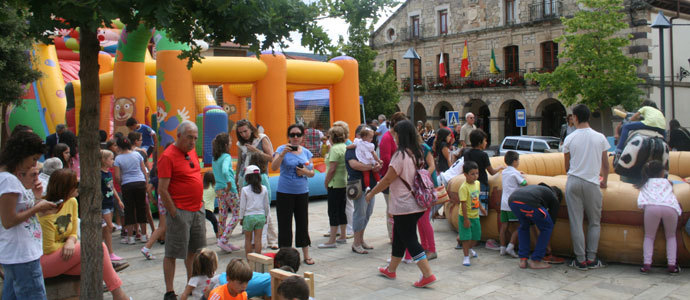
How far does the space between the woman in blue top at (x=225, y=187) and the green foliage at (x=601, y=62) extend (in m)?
21.3

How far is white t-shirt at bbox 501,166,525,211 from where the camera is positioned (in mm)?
6926

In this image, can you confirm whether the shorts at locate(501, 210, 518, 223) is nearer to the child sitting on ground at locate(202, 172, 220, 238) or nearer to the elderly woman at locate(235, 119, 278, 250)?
the elderly woman at locate(235, 119, 278, 250)

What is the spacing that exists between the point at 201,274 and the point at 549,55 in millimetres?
30753

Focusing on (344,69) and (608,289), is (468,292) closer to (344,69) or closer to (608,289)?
(608,289)

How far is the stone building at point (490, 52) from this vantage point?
3086 cm

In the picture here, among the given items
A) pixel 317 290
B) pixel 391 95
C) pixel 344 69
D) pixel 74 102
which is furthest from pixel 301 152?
pixel 391 95

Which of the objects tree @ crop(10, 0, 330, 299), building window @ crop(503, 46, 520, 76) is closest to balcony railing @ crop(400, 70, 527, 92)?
building window @ crop(503, 46, 520, 76)

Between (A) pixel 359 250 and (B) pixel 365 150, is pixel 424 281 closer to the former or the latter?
(A) pixel 359 250

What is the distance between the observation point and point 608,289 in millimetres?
5602

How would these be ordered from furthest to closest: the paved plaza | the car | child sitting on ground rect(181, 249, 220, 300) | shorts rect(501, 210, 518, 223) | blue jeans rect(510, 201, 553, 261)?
the car, shorts rect(501, 210, 518, 223), blue jeans rect(510, 201, 553, 261), the paved plaza, child sitting on ground rect(181, 249, 220, 300)

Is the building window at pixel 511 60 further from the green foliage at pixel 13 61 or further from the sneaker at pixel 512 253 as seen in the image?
the sneaker at pixel 512 253

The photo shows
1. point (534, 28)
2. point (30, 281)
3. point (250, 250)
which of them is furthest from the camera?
point (534, 28)

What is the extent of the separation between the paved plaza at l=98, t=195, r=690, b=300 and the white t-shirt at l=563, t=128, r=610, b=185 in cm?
104

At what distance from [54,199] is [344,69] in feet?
29.3
